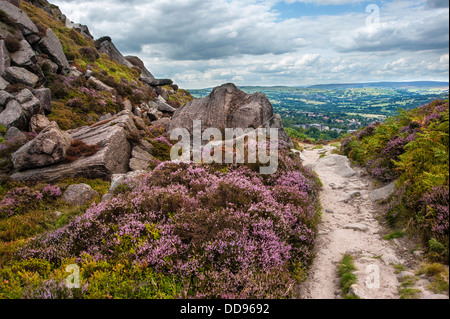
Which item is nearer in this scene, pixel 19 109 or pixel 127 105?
pixel 19 109

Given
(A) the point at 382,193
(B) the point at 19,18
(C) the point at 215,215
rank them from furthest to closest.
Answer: (B) the point at 19,18 < (A) the point at 382,193 < (C) the point at 215,215

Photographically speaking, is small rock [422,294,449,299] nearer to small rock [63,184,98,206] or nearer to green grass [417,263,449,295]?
green grass [417,263,449,295]

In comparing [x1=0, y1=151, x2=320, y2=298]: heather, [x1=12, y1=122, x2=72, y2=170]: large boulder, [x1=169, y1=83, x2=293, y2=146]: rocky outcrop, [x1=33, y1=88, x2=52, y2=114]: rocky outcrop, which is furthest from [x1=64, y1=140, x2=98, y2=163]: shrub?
[x1=169, y1=83, x2=293, y2=146]: rocky outcrop

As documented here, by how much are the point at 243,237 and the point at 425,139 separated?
7.25 meters

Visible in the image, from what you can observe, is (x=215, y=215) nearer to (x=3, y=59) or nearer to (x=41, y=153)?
(x=41, y=153)

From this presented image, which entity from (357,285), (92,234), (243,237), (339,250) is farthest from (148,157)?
(357,285)

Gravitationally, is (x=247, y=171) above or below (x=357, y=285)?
above

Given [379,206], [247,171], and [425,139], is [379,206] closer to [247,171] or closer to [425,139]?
[425,139]

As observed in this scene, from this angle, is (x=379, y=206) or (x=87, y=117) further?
(x=87, y=117)

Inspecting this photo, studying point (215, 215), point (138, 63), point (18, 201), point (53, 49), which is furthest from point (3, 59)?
point (138, 63)

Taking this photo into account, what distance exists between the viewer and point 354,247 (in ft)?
24.0

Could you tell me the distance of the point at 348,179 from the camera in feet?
45.1

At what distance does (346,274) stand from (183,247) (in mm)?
4094

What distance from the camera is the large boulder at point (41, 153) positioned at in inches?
536
